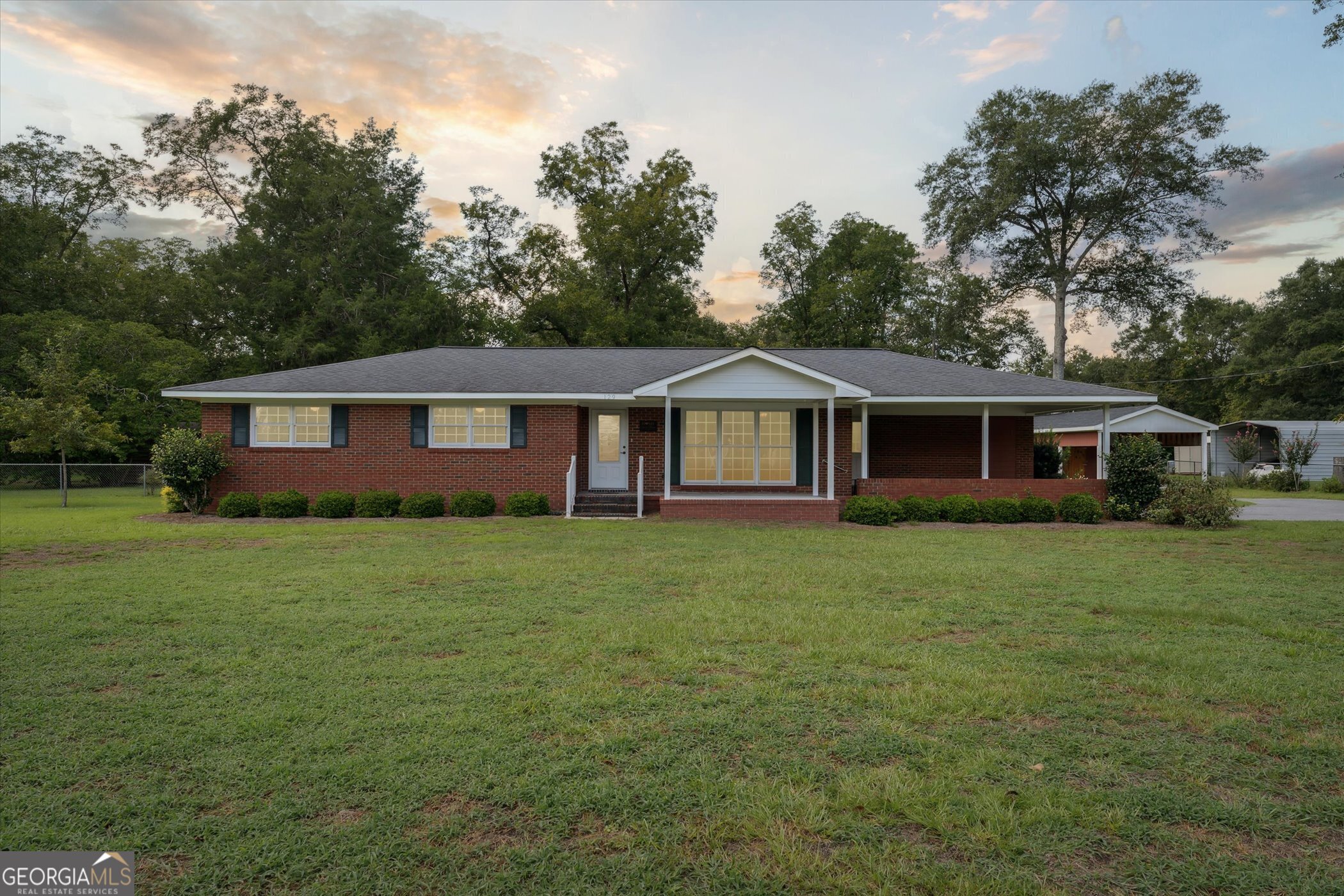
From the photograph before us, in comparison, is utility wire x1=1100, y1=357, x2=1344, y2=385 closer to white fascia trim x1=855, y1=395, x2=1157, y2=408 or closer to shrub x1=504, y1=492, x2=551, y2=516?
white fascia trim x1=855, y1=395, x2=1157, y2=408

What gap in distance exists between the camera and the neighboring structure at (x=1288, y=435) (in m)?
30.7

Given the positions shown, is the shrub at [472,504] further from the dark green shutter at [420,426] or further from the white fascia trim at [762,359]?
the white fascia trim at [762,359]

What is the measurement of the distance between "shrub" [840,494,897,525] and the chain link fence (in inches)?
835

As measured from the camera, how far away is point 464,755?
3545mm

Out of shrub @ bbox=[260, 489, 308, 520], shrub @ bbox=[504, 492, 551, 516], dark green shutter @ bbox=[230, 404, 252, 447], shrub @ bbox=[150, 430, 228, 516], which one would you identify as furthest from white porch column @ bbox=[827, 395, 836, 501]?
shrub @ bbox=[150, 430, 228, 516]

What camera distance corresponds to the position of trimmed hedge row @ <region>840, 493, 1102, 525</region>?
1525 centimetres

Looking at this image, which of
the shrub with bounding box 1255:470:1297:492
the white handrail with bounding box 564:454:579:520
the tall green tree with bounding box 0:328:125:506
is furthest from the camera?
the shrub with bounding box 1255:470:1297:492

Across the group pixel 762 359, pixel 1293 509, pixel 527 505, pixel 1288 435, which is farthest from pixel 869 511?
pixel 1288 435

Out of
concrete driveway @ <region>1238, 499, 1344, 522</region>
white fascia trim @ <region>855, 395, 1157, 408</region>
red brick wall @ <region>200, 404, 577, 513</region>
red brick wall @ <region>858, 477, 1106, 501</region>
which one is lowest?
concrete driveway @ <region>1238, 499, 1344, 522</region>

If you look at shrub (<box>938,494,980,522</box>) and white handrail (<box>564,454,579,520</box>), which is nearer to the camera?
shrub (<box>938,494,980,522</box>)

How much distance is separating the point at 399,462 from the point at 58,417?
435 inches

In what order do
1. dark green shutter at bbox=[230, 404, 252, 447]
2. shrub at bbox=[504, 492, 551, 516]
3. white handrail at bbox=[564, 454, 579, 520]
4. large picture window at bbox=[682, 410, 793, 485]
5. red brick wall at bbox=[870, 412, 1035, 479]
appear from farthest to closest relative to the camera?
red brick wall at bbox=[870, 412, 1035, 479]
large picture window at bbox=[682, 410, 793, 485]
dark green shutter at bbox=[230, 404, 252, 447]
white handrail at bbox=[564, 454, 579, 520]
shrub at bbox=[504, 492, 551, 516]

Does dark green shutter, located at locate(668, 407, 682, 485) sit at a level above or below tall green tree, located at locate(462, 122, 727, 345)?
below

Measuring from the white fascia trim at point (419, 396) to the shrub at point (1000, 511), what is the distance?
8452mm
